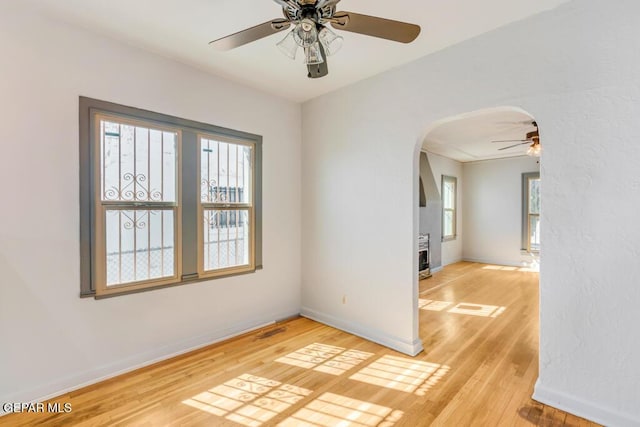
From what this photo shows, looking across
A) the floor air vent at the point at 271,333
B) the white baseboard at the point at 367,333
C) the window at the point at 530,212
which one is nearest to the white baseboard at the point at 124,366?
the floor air vent at the point at 271,333

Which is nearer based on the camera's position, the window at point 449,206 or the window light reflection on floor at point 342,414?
the window light reflection on floor at point 342,414

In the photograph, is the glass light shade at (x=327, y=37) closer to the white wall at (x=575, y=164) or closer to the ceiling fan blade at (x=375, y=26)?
the ceiling fan blade at (x=375, y=26)

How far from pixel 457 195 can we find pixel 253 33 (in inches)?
302

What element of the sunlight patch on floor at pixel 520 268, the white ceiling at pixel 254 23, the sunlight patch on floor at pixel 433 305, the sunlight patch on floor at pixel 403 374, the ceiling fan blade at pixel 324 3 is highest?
the white ceiling at pixel 254 23

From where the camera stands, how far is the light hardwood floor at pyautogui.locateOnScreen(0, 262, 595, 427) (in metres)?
2.08

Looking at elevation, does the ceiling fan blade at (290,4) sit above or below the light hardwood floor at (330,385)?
above

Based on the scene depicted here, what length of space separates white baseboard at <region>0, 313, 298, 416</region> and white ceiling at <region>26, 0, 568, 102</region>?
2890 millimetres

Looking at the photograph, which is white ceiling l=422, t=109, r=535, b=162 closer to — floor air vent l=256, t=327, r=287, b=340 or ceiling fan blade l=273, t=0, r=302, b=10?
ceiling fan blade l=273, t=0, r=302, b=10

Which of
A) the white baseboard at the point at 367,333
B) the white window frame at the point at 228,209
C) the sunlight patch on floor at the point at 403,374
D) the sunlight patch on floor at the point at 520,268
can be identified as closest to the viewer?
the sunlight patch on floor at the point at 403,374

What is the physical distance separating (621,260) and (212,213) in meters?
3.53

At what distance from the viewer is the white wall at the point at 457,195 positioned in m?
7.30

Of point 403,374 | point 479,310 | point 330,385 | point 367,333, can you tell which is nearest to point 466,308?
point 479,310

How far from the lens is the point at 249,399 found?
2301 mm

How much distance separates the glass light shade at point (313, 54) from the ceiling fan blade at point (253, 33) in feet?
0.58
